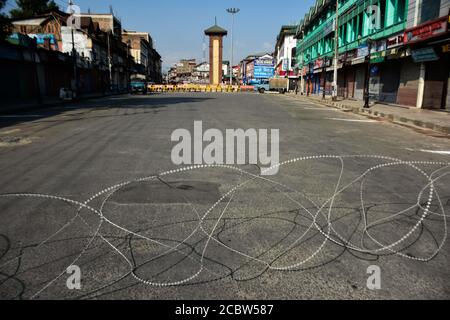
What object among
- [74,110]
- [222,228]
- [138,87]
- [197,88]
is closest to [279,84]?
[197,88]

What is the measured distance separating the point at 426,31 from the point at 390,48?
17.7 ft

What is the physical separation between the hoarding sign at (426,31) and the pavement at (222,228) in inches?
553

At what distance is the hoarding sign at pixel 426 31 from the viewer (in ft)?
64.2

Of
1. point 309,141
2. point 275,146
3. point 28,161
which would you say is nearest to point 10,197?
point 28,161

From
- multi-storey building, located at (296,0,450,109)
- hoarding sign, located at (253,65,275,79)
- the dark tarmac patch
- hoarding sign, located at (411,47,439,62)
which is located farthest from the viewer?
hoarding sign, located at (253,65,275,79)

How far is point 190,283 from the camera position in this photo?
3215 mm

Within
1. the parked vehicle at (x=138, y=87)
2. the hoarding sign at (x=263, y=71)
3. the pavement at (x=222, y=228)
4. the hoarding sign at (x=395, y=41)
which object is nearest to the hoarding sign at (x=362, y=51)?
the hoarding sign at (x=395, y=41)

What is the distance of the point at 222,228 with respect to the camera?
4.41 metres

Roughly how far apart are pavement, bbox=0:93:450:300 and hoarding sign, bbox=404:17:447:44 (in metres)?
14.0

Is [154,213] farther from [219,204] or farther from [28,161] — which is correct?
[28,161]

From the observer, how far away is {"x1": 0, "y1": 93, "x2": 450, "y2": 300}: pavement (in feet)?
10.6

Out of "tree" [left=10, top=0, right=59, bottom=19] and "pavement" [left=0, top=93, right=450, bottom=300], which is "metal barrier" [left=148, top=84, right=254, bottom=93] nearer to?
"tree" [left=10, top=0, right=59, bottom=19]

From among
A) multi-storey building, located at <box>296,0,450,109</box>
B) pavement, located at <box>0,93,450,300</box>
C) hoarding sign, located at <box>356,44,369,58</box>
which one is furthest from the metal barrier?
pavement, located at <box>0,93,450,300</box>
